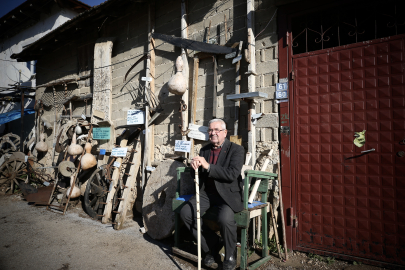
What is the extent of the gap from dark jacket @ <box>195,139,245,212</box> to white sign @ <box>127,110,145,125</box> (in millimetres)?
2657

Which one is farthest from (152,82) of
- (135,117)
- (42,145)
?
(42,145)

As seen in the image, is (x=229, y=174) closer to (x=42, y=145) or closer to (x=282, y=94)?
(x=282, y=94)

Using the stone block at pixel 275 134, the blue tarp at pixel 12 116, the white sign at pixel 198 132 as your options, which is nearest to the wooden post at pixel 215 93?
the white sign at pixel 198 132

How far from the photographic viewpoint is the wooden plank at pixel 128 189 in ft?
15.2

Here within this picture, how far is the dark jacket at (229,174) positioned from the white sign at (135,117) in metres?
2.66

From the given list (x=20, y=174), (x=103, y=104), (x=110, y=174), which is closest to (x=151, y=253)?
(x=110, y=174)

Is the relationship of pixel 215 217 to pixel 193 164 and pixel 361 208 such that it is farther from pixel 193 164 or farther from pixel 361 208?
pixel 361 208

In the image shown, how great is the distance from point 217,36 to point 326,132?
2.58 meters

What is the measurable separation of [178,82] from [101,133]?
2.70m

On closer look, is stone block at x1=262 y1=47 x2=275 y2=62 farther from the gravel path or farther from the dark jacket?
the gravel path

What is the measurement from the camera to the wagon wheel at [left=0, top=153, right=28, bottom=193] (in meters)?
7.13

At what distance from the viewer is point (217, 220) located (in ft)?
9.48

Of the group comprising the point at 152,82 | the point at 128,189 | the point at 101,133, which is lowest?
the point at 128,189

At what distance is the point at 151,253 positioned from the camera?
11.6 ft
